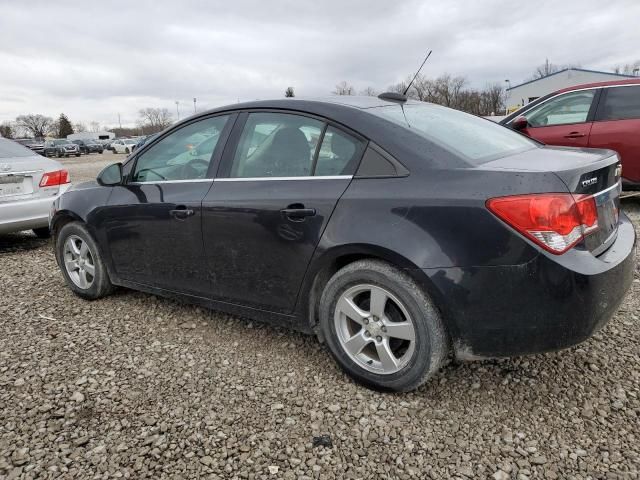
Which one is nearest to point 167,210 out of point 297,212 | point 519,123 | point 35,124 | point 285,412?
point 297,212

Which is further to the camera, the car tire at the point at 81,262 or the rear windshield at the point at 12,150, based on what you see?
the rear windshield at the point at 12,150

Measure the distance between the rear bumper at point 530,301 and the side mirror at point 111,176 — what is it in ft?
8.27

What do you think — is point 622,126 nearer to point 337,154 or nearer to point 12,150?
point 337,154

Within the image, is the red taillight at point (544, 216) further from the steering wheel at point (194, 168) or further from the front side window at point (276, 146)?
the steering wheel at point (194, 168)

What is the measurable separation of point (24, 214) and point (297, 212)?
4397mm

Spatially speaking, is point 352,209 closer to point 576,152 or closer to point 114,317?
point 576,152

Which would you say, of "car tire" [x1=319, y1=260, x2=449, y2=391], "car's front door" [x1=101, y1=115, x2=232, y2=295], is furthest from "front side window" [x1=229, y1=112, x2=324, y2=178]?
→ "car tire" [x1=319, y1=260, x2=449, y2=391]

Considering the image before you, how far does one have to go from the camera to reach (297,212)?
104 inches

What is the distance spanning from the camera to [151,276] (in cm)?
351

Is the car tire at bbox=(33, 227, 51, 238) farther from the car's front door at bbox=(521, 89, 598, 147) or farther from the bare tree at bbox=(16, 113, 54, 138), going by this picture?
the bare tree at bbox=(16, 113, 54, 138)

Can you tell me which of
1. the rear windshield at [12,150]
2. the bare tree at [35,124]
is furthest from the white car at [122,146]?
the bare tree at [35,124]

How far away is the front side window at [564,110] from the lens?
6578 mm

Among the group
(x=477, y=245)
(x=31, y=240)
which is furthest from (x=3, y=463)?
(x=31, y=240)

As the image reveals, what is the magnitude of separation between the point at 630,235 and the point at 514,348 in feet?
3.37
